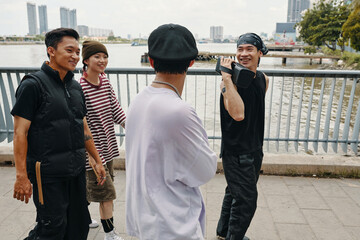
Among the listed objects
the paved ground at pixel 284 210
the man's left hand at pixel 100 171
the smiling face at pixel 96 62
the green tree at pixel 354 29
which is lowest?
the paved ground at pixel 284 210

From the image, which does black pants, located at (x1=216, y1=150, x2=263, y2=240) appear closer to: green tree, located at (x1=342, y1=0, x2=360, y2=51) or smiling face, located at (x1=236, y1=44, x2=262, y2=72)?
smiling face, located at (x1=236, y1=44, x2=262, y2=72)

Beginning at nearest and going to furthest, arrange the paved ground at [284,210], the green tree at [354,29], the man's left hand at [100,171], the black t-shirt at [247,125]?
1. the black t-shirt at [247,125]
2. the man's left hand at [100,171]
3. the paved ground at [284,210]
4. the green tree at [354,29]

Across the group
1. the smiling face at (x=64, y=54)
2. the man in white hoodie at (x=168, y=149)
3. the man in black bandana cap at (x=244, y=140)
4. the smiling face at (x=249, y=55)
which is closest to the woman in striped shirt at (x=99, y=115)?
the smiling face at (x=64, y=54)

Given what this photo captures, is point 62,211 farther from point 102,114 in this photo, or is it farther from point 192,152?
point 192,152

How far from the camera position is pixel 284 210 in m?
3.56

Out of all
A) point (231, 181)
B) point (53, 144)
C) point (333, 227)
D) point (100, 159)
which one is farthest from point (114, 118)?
point (333, 227)

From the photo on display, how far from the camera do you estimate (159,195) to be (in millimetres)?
1358

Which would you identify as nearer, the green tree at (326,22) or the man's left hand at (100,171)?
the man's left hand at (100,171)

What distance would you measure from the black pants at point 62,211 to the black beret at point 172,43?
4.51 feet

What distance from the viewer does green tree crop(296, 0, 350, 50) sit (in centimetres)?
5056

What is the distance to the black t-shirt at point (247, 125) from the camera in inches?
97.6

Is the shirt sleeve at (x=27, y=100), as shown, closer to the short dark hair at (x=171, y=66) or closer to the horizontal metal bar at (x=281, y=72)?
the short dark hair at (x=171, y=66)

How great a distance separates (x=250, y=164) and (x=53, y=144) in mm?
1490

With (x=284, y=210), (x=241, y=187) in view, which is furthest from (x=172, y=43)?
(x=284, y=210)
